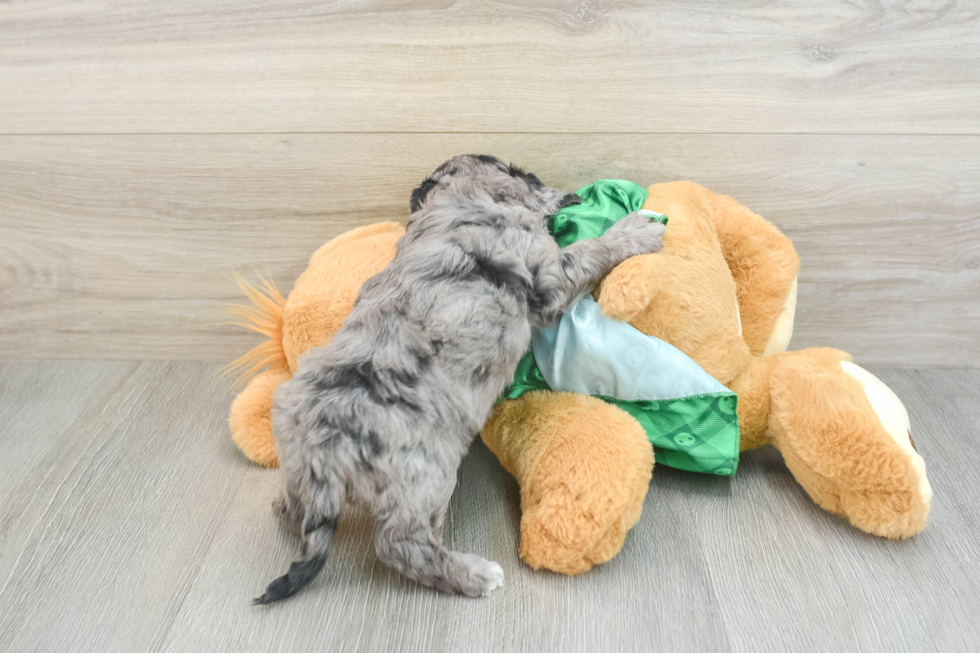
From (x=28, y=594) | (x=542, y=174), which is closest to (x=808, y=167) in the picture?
(x=542, y=174)

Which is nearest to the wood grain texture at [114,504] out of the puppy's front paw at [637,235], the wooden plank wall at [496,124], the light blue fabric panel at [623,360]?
the wooden plank wall at [496,124]

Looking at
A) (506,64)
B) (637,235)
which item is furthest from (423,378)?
(506,64)

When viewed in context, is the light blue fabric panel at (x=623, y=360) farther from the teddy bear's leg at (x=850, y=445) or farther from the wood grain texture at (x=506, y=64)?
the wood grain texture at (x=506, y=64)

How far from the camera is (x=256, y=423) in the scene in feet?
4.74

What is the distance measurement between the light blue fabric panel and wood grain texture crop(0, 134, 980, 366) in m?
0.45

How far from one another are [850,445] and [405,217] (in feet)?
3.36

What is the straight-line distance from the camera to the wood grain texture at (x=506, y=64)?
A: 1377mm

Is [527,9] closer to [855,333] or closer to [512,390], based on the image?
[512,390]

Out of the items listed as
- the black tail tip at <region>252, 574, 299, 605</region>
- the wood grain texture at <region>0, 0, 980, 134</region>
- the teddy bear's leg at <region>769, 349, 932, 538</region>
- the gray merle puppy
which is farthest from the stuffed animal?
the black tail tip at <region>252, 574, 299, 605</region>

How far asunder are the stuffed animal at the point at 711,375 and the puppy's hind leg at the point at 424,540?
116mm

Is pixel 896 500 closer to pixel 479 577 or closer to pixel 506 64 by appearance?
pixel 479 577

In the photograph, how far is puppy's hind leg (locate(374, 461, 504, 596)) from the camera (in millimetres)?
1018

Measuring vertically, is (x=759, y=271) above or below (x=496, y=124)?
below

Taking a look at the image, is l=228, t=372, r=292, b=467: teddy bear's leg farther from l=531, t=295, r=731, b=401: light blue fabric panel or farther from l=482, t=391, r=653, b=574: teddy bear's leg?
l=531, t=295, r=731, b=401: light blue fabric panel
